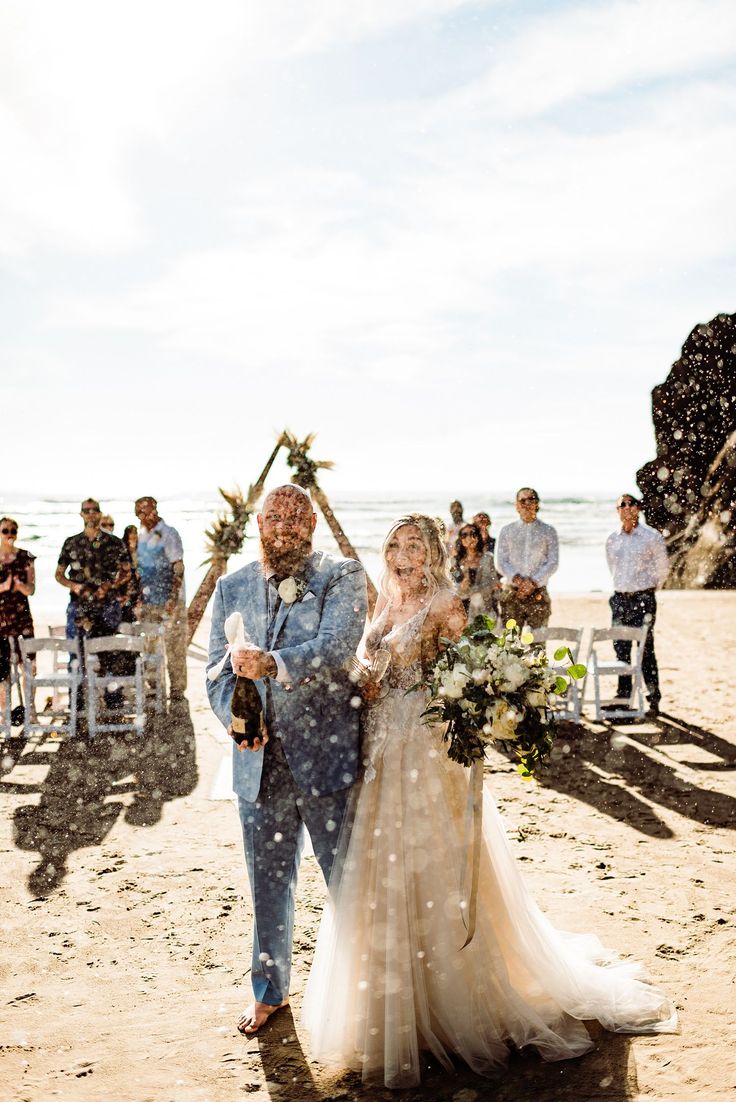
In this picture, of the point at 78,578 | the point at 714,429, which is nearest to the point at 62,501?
the point at 714,429

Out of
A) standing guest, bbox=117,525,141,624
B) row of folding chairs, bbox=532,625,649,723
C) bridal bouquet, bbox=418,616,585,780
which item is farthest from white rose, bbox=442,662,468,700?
standing guest, bbox=117,525,141,624

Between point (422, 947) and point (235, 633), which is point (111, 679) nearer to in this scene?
point (235, 633)

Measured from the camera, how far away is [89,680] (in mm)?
9000

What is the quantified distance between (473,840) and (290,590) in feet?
3.82

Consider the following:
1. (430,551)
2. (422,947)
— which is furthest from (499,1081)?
(430,551)

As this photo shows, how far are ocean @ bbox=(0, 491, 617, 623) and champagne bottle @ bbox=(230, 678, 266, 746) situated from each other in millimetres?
10416

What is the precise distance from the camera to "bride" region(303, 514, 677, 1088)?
3268 millimetres

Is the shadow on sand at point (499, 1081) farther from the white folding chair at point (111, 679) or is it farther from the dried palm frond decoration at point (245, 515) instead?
the dried palm frond decoration at point (245, 515)

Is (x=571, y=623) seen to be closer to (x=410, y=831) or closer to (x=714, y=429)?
(x=410, y=831)

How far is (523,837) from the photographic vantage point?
6098mm

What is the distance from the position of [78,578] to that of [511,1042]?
23.3ft

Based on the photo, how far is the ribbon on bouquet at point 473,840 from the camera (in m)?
3.31

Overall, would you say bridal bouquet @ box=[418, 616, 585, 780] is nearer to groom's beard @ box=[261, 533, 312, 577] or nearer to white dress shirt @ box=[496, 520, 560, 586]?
groom's beard @ box=[261, 533, 312, 577]

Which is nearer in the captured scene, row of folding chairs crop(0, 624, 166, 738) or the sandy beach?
the sandy beach
